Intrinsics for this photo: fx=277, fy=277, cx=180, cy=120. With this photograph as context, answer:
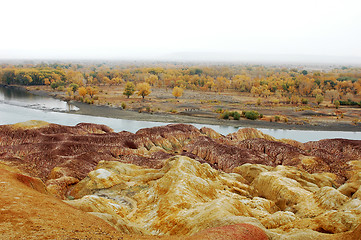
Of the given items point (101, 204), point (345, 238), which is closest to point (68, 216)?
point (101, 204)

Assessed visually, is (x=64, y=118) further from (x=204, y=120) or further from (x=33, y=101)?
(x=204, y=120)

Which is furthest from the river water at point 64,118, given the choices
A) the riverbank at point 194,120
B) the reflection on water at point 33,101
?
the riverbank at point 194,120

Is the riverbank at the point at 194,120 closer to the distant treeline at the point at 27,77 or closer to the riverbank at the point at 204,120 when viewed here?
the riverbank at the point at 204,120

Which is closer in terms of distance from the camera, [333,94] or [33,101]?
[33,101]

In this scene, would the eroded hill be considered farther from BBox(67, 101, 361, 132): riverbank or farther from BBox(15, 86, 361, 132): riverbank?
BBox(15, 86, 361, 132): riverbank

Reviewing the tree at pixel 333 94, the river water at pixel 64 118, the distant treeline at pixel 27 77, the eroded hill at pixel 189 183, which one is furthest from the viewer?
the distant treeline at pixel 27 77

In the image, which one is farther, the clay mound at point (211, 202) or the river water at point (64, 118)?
the river water at point (64, 118)

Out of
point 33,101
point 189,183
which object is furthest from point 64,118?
point 189,183
